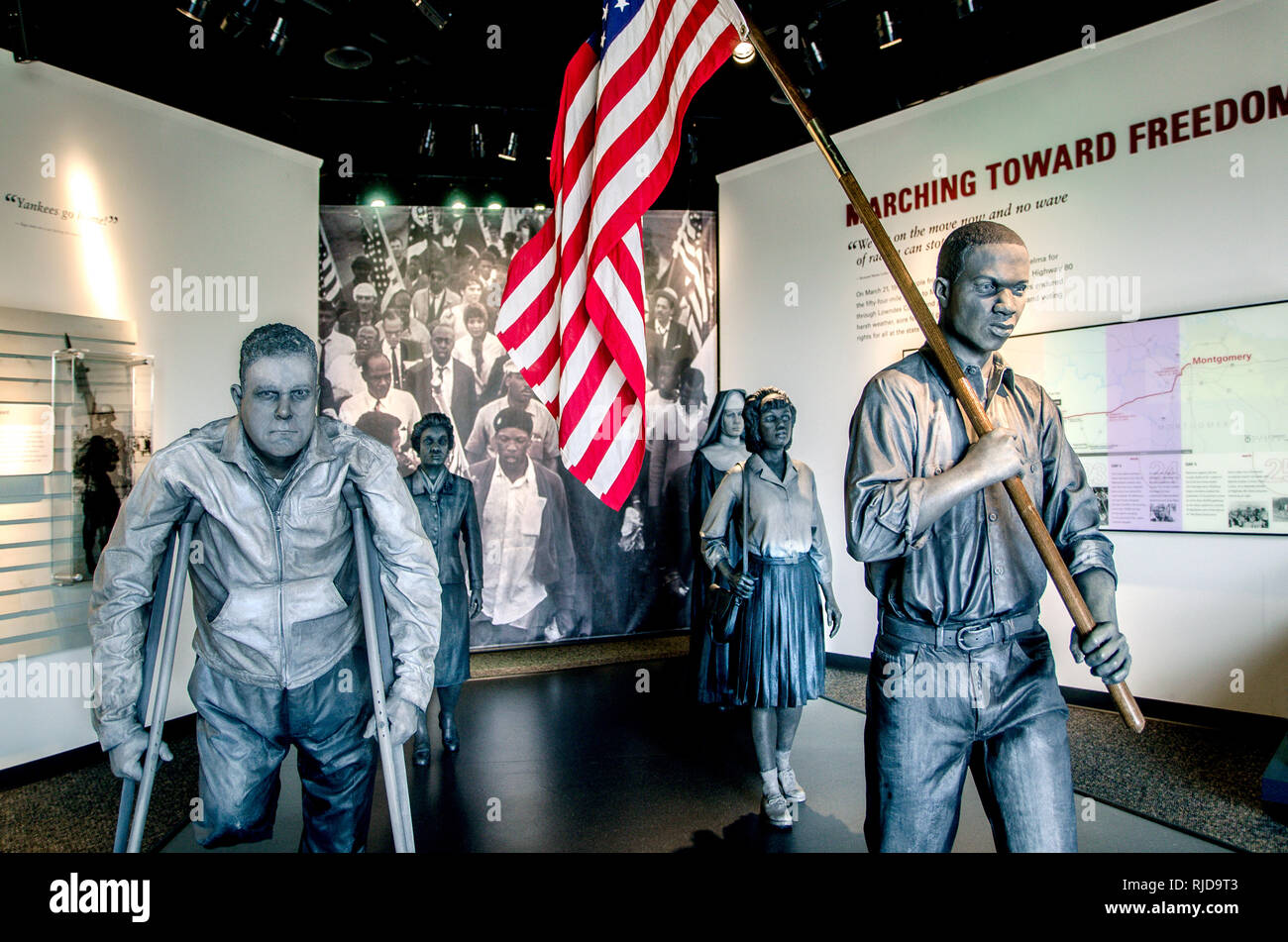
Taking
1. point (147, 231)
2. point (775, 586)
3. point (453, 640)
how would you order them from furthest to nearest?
point (147, 231) → point (453, 640) → point (775, 586)

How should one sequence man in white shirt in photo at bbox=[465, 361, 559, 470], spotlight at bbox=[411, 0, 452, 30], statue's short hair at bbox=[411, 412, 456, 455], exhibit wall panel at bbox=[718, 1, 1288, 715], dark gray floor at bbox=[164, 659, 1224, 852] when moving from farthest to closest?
man in white shirt in photo at bbox=[465, 361, 559, 470]
spotlight at bbox=[411, 0, 452, 30]
statue's short hair at bbox=[411, 412, 456, 455]
exhibit wall panel at bbox=[718, 1, 1288, 715]
dark gray floor at bbox=[164, 659, 1224, 852]

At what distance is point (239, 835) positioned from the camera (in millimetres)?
2592

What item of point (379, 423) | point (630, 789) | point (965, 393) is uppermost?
point (379, 423)

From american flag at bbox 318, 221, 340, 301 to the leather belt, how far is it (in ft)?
22.3

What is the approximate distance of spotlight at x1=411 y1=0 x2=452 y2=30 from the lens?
5.61 meters

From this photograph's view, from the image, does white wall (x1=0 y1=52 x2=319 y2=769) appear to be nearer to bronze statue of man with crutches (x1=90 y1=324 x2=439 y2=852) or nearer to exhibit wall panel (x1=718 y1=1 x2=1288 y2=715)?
bronze statue of man with crutches (x1=90 y1=324 x2=439 y2=852)

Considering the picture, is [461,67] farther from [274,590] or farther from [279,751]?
[279,751]

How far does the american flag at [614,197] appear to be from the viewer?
280cm

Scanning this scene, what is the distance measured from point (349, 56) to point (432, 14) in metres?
0.85

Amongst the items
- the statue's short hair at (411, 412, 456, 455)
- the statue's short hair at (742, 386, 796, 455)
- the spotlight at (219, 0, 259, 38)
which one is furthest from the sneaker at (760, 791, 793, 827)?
the spotlight at (219, 0, 259, 38)

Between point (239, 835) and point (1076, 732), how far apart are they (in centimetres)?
535

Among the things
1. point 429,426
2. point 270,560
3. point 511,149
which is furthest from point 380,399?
point 270,560

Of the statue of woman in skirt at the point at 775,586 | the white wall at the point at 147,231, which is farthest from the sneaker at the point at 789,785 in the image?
the white wall at the point at 147,231

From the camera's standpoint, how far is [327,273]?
24.3 ft
